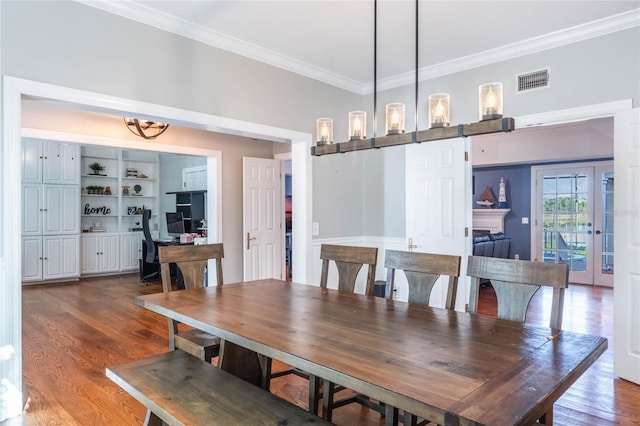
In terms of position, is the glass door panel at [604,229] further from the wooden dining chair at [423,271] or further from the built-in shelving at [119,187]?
the built-in shelving at [119,187]

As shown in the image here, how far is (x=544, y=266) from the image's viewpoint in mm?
2057

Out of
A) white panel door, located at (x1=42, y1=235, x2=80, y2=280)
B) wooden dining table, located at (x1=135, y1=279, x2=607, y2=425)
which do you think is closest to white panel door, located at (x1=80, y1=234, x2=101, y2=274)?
white panel door, located at (x1=42, y1=235, x2=80, y2=280)

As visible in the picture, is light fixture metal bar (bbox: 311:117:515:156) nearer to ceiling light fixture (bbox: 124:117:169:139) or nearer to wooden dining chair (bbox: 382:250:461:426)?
wooden dining chair (bbox: 382:250:461:426)

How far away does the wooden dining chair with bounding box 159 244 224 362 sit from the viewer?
2.38 m

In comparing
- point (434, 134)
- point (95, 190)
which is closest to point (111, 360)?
point (434, 134)

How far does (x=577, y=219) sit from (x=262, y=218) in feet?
19.4

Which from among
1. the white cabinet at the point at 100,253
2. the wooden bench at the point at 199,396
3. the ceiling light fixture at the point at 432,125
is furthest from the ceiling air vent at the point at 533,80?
the white cabinet at the point at 100,253

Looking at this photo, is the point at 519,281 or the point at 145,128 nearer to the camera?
the point at 519,281

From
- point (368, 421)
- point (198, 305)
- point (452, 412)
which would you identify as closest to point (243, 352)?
point (198, 305)

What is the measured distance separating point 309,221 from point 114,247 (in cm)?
583

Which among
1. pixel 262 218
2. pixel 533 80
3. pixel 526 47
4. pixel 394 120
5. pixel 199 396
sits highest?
pixel 526 47

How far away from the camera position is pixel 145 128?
5.15 metres

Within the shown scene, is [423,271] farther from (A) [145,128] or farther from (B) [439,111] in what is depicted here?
(A) [145,128]

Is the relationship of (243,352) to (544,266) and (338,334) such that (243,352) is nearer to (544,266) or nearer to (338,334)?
(338,334)
